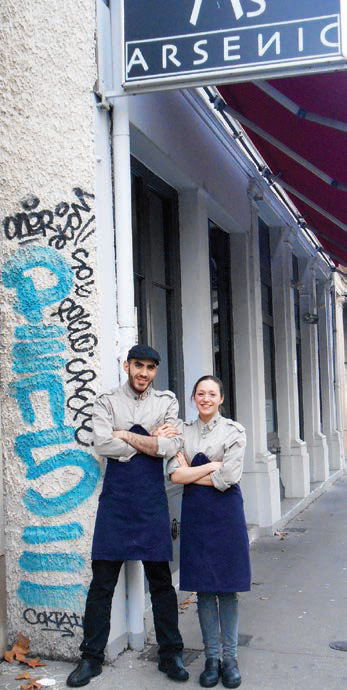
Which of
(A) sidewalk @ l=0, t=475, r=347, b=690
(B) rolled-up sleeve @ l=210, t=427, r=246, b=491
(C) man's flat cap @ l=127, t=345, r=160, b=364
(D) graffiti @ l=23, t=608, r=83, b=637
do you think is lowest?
(A) sidewalk @ l=0, t=475, r=347, b=690

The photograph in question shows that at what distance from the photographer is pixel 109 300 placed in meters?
4.89

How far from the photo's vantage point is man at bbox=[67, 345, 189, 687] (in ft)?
14.2

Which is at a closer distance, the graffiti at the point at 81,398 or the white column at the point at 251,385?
the graffiti at the point at 81,398

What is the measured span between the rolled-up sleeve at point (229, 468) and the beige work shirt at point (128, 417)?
299 mm

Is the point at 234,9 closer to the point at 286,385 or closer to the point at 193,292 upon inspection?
the point at 193,292

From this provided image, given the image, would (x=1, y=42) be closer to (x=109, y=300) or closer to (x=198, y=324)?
(x=109, y=300)

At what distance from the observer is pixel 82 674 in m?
4.28

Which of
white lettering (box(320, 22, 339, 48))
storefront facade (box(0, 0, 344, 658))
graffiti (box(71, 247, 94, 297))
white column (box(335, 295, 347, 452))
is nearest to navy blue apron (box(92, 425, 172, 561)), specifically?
storefront facade (box(0, 0, 344, 658))

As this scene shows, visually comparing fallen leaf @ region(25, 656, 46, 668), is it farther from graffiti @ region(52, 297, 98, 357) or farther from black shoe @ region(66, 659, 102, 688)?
graffiti @ region(52, 297, 98, 357)

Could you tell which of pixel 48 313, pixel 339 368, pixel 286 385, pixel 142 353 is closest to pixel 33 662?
pixel 142 353

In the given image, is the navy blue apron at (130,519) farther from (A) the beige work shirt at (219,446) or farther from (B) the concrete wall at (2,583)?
(B) the concrete wall at (2,583)

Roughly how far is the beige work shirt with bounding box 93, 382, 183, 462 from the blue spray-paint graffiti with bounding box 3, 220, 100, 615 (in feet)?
0.93

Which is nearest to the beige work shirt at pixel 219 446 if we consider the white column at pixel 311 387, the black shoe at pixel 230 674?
the black shoe at pixel 230 674

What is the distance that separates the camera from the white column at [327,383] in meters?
14.8
